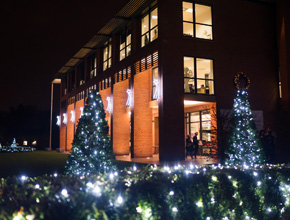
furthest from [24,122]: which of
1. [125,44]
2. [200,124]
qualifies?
[200,124]

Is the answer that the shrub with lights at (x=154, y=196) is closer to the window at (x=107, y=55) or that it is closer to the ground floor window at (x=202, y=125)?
the ground floor window at (x=202, y=125)

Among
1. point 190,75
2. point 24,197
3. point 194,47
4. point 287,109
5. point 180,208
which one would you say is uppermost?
point 194,47

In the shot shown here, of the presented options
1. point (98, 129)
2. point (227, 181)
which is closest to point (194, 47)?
point (98, 129)

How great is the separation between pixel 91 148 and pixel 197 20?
14444mm

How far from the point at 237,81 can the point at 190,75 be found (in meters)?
5.15

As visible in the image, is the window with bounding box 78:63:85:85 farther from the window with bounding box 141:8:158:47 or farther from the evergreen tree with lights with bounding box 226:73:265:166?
the evergreen tree with lights with bounding box 226:73:265:166

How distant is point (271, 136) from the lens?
14.6 meters

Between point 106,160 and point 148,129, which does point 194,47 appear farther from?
point 106,160

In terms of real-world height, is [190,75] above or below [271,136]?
above

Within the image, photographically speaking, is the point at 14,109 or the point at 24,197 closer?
the point at 24,197

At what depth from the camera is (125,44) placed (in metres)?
24.4

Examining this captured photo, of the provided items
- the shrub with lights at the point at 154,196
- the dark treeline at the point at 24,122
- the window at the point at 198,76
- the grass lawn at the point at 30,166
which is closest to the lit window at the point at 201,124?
the window at the point at 198,76

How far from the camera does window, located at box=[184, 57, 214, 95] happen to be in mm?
19078

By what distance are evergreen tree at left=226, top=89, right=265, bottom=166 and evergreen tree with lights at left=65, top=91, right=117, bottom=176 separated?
14.0 ft
